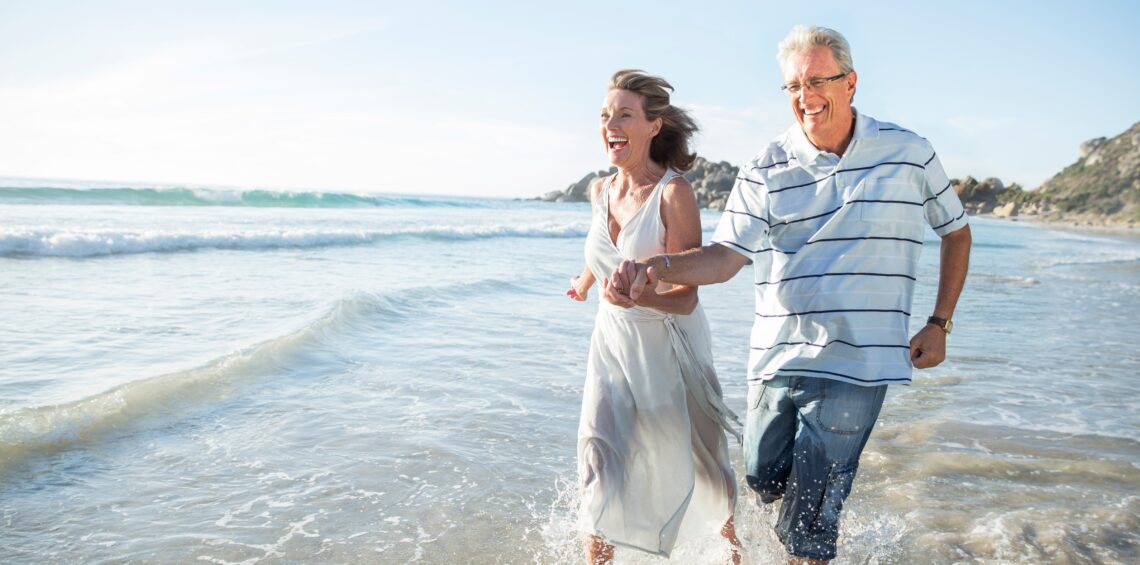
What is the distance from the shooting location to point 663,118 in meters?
3.45

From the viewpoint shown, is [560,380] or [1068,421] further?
[560,380]

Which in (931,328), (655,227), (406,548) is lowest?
(406,548)

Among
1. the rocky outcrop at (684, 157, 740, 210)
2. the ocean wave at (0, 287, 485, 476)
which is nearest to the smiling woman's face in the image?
the ocean wave at (0, 287, 485, 476)

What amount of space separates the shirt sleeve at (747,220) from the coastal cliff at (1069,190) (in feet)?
214

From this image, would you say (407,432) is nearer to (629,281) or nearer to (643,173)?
(643,173)

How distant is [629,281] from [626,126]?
3.28ft

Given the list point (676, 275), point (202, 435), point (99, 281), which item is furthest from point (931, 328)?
point (99, 281)

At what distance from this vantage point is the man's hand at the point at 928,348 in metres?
2.91

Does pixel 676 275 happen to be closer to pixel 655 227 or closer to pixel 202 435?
pixel 655 227

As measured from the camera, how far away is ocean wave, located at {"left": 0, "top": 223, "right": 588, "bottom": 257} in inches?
583

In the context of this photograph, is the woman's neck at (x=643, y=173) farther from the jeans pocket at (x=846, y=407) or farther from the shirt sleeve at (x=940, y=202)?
the jeans pocket at (x=846, y=407)

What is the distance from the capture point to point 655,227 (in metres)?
3.21

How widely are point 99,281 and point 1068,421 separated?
465 inches

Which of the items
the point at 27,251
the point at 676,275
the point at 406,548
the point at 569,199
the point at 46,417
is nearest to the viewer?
the point at 676,275
